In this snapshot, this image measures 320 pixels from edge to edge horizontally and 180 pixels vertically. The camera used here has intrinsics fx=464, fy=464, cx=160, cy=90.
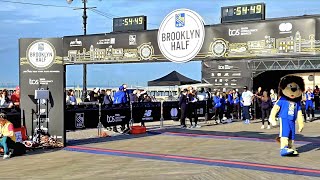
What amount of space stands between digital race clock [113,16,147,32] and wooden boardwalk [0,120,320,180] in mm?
3769

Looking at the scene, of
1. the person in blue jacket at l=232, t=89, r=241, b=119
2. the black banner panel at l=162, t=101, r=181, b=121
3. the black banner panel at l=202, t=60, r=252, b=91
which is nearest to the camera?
the black banner panel at l=162, t=101, r=181, b=121

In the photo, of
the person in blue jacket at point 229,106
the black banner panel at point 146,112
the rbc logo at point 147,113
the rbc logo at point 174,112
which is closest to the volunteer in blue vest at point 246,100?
the person in blue jacket at point 229,106

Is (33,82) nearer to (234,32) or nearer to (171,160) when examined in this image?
(171,160)

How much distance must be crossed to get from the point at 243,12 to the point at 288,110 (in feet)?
14.9

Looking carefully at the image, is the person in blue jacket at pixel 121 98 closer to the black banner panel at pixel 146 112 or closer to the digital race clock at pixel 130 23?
the black banner panel at pixel 146 112

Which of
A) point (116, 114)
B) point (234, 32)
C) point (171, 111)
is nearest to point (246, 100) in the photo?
point (171, 111)

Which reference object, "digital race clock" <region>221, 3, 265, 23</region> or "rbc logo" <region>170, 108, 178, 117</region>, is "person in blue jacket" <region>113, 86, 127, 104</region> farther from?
"digital race clock" <region>221, 3, 265, 23</region>

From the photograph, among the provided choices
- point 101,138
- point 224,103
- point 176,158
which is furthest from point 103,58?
point 224,103

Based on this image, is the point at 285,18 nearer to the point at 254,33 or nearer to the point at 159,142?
the point at 254,33

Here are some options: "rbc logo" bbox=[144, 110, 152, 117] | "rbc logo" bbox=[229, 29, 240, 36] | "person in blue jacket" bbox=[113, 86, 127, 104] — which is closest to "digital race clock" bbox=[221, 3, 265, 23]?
"rbc logo" bbox=[229, 29, 240, 36]

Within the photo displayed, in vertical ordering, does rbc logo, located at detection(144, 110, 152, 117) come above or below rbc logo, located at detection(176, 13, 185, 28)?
below

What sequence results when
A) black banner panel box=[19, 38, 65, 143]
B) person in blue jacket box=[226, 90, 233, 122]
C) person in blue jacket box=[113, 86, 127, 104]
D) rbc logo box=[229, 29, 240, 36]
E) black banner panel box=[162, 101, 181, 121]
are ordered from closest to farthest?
1. rbc logo box=[229, 29, 240, 36]
2. black banner panel box=[19, 38, 65, 143]
3. person in blue jacket box=[113, 86, 127, 104]
4. black banner panel box=[162, 101, 181, 121]
5. person in blue jacket box=[226, 90, 233, 122]

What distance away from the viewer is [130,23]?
53.0 feet

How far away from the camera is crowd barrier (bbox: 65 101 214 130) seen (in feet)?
49.3
